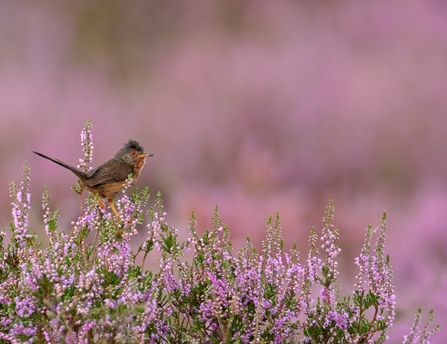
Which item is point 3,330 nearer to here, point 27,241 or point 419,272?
point 27,241

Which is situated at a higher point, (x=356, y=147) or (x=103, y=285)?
(x=356, y=147)

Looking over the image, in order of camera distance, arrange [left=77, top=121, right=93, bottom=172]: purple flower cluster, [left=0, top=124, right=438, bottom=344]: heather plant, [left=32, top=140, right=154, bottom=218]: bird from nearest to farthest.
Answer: [left=0, top=124, right=438, bottom=344]: heather plant
[left=77, top=121, right=93, bottom=172]: purple flower cluster
[left=32, top=140, right=154, bottom=218]: bird

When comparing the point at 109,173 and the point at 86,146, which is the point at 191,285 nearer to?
the point at 86,146

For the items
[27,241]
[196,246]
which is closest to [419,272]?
[196,246]

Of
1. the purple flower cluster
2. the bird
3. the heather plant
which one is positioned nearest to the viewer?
the heather plant

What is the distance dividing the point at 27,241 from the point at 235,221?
2.97 metres

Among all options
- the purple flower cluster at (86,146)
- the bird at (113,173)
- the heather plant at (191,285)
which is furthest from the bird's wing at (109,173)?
the heather plant at (191,285)

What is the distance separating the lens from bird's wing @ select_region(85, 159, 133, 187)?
2736 millimetres

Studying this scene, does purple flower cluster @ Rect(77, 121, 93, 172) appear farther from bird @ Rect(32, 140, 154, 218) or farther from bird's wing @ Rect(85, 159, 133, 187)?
bird's wing @ Rect(85, 159, 133, 187)

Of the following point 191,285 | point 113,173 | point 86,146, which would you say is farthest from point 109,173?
point 191,285

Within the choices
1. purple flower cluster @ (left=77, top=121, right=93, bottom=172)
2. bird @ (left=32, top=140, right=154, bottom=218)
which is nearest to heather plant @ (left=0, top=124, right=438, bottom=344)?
purple flower cluster @ (left=77, top=121, right=93, bottom=172)

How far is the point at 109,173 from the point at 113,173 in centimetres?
3

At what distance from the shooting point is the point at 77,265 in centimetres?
191

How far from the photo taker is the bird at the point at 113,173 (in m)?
2.73
